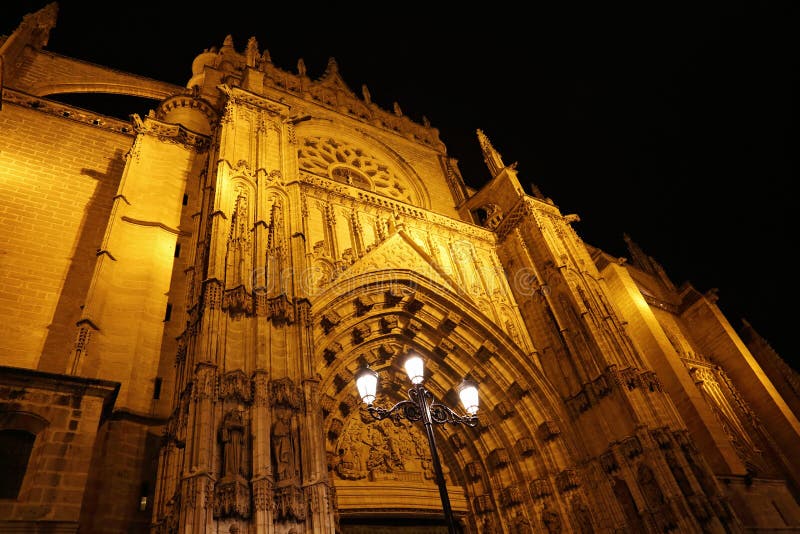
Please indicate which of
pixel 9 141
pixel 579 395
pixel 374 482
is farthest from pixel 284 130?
pixel 579 395

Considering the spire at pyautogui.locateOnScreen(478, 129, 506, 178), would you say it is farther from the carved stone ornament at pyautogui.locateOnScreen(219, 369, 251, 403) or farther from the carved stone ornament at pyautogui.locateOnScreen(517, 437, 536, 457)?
the carved stone ornament at pyautogui.locateOnScreen(219, 369, 251, 403)

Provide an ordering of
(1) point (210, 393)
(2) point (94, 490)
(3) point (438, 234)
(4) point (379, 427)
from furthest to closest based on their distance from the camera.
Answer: (3) point (438, 234) < (4) point (379, 427) < (2) point (94, 490) < (1) point (210, 393)

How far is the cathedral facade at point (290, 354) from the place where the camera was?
6082mm

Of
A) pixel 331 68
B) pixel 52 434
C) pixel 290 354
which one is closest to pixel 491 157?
pixel 331 68

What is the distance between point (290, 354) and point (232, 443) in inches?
59.2

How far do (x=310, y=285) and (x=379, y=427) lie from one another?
9.74ft

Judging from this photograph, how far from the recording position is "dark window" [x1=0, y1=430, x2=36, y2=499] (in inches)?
221

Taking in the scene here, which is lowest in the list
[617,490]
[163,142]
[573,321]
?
[617,490]

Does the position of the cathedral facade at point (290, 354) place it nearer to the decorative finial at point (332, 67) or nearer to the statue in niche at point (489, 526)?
the statue in niche at point (489, 526)

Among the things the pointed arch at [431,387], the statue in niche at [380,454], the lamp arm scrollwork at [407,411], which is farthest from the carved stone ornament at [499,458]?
the lamp arm scrollwork at [407,411]

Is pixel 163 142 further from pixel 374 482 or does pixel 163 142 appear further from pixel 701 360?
pixel 701 360

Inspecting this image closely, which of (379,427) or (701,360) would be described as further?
(701,360)

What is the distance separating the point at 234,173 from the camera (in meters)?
9.33

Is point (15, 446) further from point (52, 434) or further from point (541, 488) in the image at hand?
point (541, 488)
